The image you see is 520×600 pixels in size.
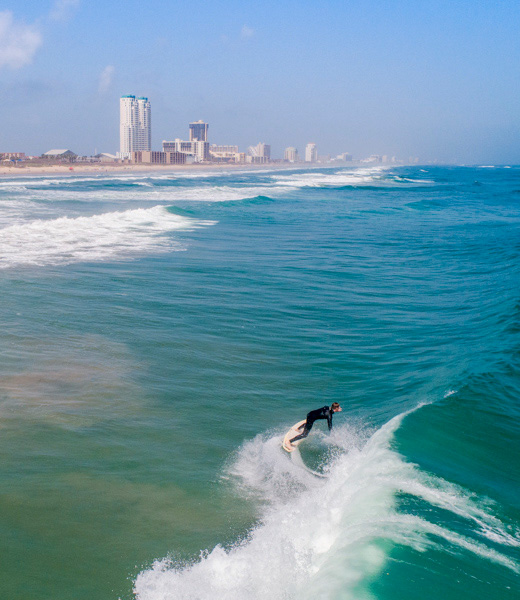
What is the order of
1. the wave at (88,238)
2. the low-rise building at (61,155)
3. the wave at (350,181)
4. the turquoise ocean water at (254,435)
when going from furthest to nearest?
the low-rise building at (61,155)
the wave at (350,181)
the wave at (88,238)
the turquoise ocean water at (254,435)

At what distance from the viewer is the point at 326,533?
20.1 feet

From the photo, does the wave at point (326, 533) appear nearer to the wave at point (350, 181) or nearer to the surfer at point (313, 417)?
the surfer at point (313, 417)

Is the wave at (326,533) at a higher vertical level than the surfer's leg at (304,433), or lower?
lower

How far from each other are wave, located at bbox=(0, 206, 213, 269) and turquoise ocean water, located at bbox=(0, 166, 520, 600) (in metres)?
2.46

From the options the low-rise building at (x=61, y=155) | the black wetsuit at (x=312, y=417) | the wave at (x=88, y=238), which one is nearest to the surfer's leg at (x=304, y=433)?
the black wetsuit at (x=312, y=417)

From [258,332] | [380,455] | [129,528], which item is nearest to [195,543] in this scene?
[129,528]

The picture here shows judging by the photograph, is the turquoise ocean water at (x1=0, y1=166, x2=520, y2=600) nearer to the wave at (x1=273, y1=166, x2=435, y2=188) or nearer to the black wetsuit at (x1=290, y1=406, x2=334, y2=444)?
the black wetsuit at (x1=290, y1=406, x2=334, y2=444)

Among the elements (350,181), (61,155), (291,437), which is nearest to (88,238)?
(291,437)

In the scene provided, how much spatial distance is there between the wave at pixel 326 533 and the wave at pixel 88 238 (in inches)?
635

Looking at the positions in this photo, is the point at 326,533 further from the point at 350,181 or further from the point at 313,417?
the point at 350,181

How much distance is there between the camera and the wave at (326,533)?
5340 mm

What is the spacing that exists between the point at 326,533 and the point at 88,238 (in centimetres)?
2366

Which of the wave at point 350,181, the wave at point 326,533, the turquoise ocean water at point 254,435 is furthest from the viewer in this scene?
the wave at point 350,181

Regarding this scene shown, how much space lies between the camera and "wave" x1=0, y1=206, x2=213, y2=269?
22109 millimetres
